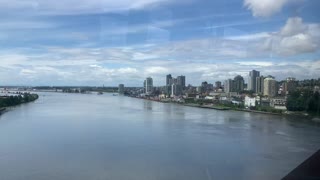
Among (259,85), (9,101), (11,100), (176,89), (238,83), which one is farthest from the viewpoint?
(11,100)

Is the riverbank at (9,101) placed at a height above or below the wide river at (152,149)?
above

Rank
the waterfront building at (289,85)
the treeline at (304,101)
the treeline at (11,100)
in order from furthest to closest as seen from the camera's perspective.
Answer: the treeline at (11,100) → the treeline at (304,101) → the waterfront building at (289,85)

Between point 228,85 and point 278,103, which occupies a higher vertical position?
point 228,85

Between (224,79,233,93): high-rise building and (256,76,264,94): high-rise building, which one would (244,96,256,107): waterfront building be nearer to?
(224,79,233,93): high-rise building

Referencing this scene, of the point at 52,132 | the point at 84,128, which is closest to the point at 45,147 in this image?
the point at 52,132

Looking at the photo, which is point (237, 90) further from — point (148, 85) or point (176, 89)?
point (148, 85)

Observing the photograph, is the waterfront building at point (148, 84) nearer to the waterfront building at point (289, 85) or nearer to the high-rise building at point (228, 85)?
the high-rise building at point (228, 85)

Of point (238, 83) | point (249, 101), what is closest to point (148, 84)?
point (238, 83)

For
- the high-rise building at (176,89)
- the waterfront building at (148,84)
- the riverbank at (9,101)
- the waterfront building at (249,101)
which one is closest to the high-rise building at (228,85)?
the waterfront building at (249,101)
